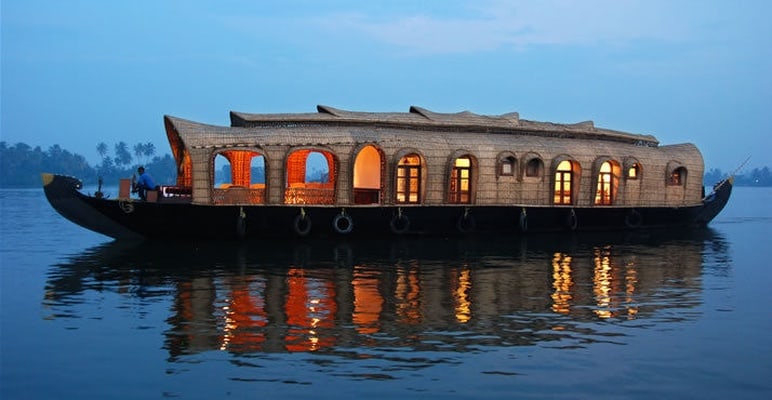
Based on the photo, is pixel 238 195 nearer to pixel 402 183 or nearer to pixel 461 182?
pixel 402 183

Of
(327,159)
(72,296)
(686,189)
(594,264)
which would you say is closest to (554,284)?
(594,264)

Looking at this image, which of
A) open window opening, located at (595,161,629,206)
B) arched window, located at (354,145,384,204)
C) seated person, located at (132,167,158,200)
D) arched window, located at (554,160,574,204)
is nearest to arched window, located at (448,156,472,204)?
arched window, located at (354,145,384,204)

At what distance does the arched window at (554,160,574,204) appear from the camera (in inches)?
918

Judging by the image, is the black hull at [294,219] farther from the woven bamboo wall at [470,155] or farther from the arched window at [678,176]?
the arched window at [678,176]

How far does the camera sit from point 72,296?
11.8m

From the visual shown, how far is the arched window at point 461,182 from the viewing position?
2169cm

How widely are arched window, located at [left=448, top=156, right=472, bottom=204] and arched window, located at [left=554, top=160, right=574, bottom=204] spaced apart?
121 inches

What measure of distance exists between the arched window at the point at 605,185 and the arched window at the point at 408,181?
20.9 feet

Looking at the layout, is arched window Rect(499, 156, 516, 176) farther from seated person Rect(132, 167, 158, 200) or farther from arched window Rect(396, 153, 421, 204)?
seated person Rect(132, 167, 158, 200)

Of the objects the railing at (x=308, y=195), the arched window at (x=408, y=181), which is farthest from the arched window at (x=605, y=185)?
the railing at (x=308, y=195)

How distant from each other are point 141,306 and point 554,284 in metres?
6.68

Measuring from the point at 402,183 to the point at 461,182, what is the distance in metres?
1.77

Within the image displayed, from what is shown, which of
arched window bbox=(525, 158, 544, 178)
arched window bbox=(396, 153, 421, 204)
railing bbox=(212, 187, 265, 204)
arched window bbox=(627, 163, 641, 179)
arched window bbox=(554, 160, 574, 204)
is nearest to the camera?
railing bbox=(212, 187, 265, 204)

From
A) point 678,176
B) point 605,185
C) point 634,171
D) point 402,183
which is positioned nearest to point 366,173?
point 402,183
